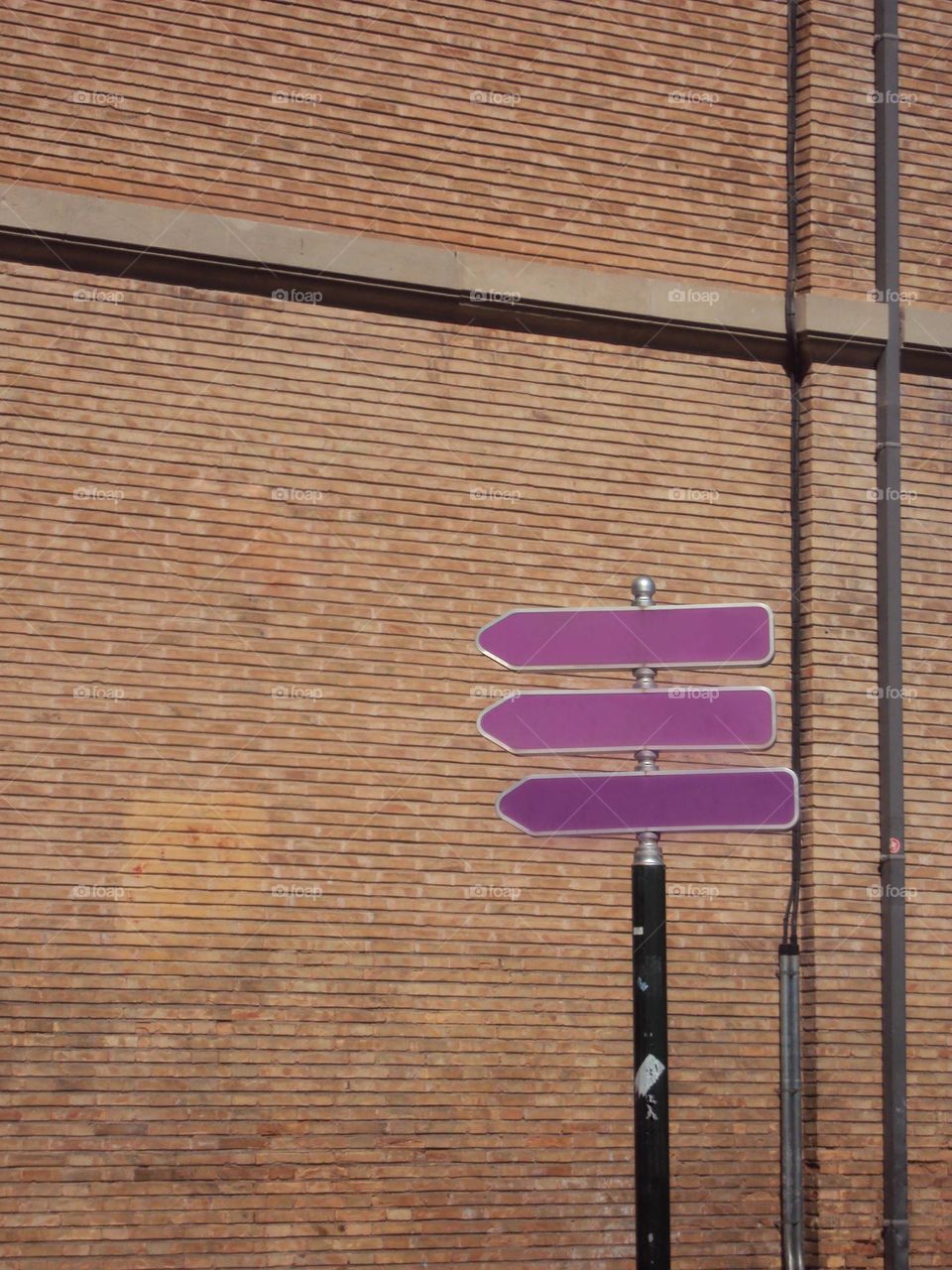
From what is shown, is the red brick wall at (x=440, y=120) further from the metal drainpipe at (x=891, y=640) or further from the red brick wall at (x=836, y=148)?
the metal drainpipe at (x=891, y=640)

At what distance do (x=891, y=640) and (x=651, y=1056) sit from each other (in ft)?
19.3

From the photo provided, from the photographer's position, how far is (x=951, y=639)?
459 inches

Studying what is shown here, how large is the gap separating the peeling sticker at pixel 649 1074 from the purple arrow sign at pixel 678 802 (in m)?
0.82

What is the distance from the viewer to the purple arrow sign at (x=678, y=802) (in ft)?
19.8

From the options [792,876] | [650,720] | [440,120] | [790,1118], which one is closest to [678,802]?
[650,720]

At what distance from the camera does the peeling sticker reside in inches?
237

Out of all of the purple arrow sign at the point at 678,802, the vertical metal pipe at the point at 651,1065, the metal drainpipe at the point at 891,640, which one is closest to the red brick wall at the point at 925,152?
the metal drainpipe at the point at 891,640

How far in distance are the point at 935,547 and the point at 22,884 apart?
646cm

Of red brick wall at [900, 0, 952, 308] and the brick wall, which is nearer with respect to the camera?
the brick wall

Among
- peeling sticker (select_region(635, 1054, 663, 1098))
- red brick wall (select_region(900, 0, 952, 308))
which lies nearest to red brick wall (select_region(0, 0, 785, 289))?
red brick wall (select_region(900, 0, 952, 308))

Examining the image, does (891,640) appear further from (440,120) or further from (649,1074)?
(649,1074)

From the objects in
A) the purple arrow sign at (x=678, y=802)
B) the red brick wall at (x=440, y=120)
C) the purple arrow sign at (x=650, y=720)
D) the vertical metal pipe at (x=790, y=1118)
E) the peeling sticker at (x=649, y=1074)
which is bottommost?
the vertical metal pipe at (x=790, y=1118)

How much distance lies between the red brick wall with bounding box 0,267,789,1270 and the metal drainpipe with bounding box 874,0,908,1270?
0.75 metres

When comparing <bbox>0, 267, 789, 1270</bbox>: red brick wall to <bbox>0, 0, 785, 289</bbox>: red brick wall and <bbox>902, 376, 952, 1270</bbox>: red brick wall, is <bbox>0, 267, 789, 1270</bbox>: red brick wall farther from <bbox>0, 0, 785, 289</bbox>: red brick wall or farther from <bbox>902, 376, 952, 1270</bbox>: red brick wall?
<bbox>902, 376, 952, 1270</bbox>: red brick wall
